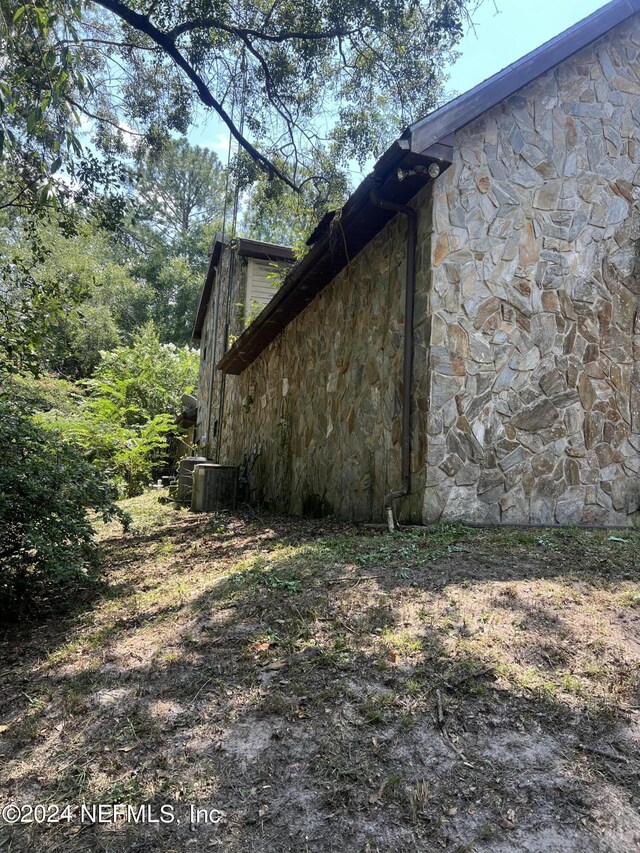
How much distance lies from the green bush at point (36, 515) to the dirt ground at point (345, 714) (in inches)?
15.7

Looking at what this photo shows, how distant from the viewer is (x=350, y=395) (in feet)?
21.3

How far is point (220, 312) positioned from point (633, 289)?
37.7 ft

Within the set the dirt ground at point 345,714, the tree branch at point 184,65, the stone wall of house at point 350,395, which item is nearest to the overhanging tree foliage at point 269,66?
the tree branch at point 184,65

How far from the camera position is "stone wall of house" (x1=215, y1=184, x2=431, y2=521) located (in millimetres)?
5289

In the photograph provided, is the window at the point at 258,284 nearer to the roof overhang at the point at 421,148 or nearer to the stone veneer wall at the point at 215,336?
the stone veneer wall at the point at 215,336

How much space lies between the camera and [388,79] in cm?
857

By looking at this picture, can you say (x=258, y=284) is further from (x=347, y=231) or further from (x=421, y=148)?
(x=421, y=148)

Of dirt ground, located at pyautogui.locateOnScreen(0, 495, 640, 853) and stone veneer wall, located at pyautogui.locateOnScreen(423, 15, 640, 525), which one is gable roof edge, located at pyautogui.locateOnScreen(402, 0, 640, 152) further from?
dirt ground, located at pyautogui.locateOnScreen(0, 495, 640, 853)

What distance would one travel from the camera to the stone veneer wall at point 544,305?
4.99 meters

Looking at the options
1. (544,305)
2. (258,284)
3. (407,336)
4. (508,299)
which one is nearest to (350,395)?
(407,336)

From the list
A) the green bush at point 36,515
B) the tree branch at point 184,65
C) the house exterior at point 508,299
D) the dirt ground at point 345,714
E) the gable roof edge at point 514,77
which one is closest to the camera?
the dirt ground at point 345,714

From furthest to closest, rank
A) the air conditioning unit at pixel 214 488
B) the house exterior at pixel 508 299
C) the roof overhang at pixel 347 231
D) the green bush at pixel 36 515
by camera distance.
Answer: the air conditioning unit at pixel 214 488
the house exterior at pixel 508 299
the roof overhang at pixel 347 231
the green bush at pixel 36 515

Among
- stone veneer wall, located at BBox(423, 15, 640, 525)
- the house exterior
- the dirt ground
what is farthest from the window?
the dirt ground

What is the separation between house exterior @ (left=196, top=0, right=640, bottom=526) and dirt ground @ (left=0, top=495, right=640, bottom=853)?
155 cm
